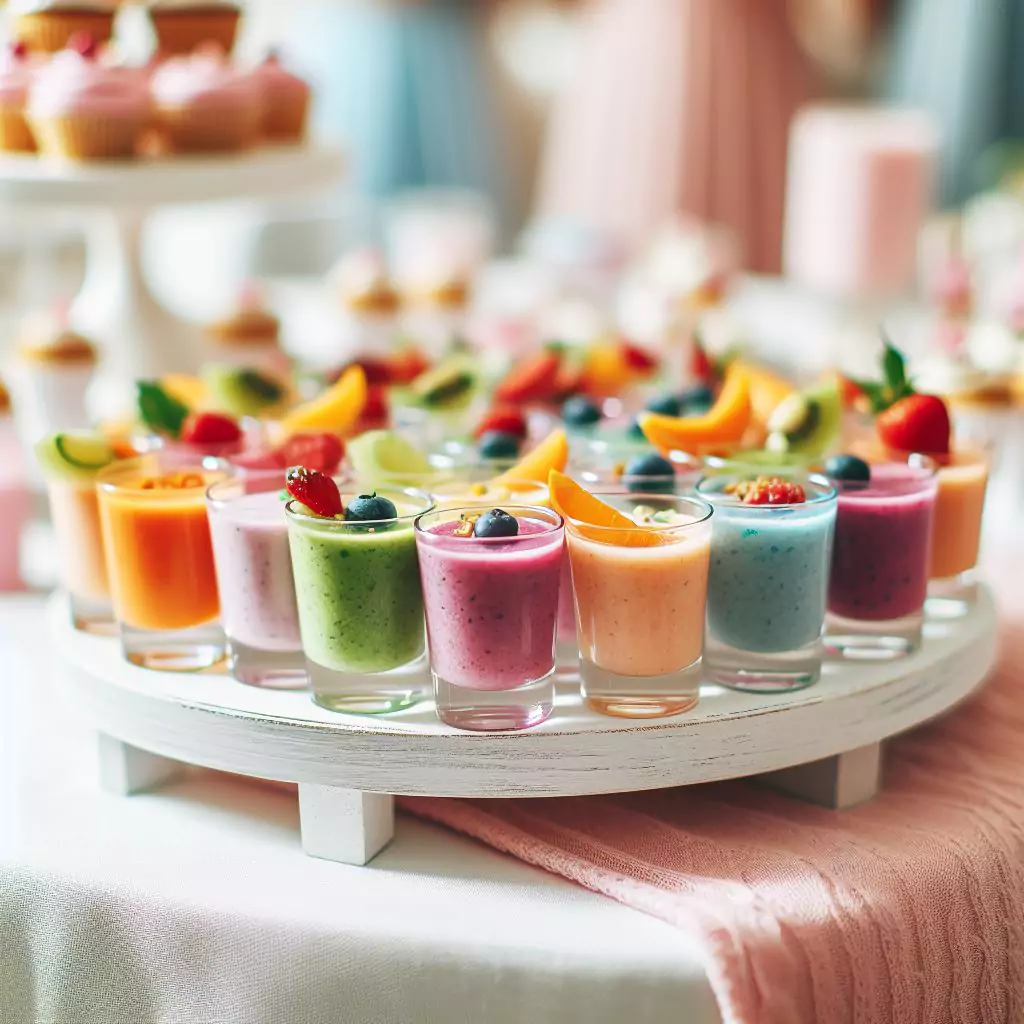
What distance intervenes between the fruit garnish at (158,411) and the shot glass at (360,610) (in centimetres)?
46

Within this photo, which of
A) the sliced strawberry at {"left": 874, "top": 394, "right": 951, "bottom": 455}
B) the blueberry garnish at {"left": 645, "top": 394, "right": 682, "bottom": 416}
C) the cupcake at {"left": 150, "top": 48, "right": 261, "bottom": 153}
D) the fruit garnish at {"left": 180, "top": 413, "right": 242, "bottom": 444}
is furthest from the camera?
the cupcake at {"left": 150, "top": 48, "right": 261, "bottom": 153}

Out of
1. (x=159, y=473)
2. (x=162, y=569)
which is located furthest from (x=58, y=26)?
(x=162, y=569)

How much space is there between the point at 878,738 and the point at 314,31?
4368 millimetres

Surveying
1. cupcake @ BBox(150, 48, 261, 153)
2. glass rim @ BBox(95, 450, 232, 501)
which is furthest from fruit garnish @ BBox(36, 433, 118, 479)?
cupcake @ BBox(150, 48, 261, 153)

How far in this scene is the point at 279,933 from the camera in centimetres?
105

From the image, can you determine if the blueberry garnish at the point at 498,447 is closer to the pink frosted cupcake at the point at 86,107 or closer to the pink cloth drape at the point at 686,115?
the pink frosted cupcake at the point at 86,107

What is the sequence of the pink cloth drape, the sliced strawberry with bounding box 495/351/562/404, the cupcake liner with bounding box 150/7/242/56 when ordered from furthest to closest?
the pink cloth drape → the cupcake liner with bounding box 150/7/242/56 → the sliced strawberry with bounding box 495/351/562/404

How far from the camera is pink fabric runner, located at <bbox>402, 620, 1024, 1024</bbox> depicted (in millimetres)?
1021

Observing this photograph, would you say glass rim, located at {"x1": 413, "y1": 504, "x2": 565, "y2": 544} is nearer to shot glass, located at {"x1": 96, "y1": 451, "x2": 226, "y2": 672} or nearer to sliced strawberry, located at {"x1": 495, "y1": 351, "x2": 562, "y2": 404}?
shot glass, located at {"x1": 96, "y1": 451, "x2": 226, "y2": 672}

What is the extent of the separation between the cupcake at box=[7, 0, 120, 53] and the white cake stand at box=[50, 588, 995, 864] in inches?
53.0

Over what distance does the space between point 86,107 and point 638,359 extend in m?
0.91

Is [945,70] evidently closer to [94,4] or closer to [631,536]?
[94,4]

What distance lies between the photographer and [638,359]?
6.18 feet

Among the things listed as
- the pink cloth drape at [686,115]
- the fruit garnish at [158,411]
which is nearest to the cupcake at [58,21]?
the fruit garnish at [158,411]
